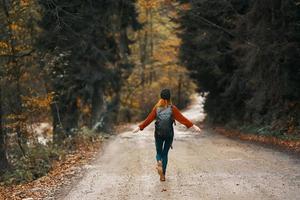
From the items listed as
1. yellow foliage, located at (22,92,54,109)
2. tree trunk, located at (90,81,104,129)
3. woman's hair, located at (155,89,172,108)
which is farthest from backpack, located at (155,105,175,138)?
tree trunk, located at (90,81,104,129)

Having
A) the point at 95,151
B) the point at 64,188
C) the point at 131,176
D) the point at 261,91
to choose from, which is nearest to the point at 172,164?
the point at 131,176

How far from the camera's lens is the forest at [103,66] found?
18547mm

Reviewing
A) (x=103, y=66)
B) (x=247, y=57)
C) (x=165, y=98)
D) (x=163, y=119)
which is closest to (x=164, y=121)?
(x=163, y=119)

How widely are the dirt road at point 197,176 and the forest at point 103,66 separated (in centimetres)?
324

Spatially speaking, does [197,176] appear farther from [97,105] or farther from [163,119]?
[97,105]

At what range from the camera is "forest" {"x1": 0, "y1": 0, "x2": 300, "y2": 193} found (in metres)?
18.5

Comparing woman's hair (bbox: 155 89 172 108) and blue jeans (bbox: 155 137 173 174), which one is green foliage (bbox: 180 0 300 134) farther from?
blue jeans (bbox: 155 137 173 174)

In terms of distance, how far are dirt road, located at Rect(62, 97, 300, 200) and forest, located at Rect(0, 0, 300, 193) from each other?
324cm

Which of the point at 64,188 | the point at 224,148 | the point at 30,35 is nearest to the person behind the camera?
the point at 64,188

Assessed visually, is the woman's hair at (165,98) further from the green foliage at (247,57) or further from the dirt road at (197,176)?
the green foliage at (247,57)

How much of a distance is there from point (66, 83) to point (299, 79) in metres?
12.3

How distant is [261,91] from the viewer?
20906 millimetres

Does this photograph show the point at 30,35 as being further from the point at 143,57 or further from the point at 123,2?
the point at 143,57

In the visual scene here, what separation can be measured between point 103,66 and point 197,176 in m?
17.0
